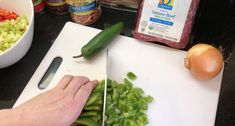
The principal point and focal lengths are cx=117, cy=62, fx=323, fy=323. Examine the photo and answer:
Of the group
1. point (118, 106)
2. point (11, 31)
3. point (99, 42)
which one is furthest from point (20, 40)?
point (118, 106)

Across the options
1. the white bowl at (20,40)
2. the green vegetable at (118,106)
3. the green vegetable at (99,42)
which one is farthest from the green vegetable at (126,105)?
the white bowl at (20,40)

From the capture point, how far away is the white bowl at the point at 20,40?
2.88 ft

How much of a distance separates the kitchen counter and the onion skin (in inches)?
3.2

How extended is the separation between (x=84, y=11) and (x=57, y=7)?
128mm

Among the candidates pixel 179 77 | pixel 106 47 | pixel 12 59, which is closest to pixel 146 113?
pixel 179 77

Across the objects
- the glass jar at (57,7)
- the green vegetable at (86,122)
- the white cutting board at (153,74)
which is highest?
the glass jar at (57,7)

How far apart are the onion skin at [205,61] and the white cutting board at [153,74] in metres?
0.05

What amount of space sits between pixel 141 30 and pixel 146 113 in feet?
0.85

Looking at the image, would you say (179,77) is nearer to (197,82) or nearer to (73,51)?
(197,82)

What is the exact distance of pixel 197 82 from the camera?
0.90 metres

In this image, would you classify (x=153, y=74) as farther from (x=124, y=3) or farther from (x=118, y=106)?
(x=124, y=3)

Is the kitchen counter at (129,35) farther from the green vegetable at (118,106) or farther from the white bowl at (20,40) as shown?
the green vegetable at (118,106)

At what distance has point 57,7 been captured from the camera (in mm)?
1090

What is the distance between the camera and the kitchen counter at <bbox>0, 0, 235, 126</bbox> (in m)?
0.91
